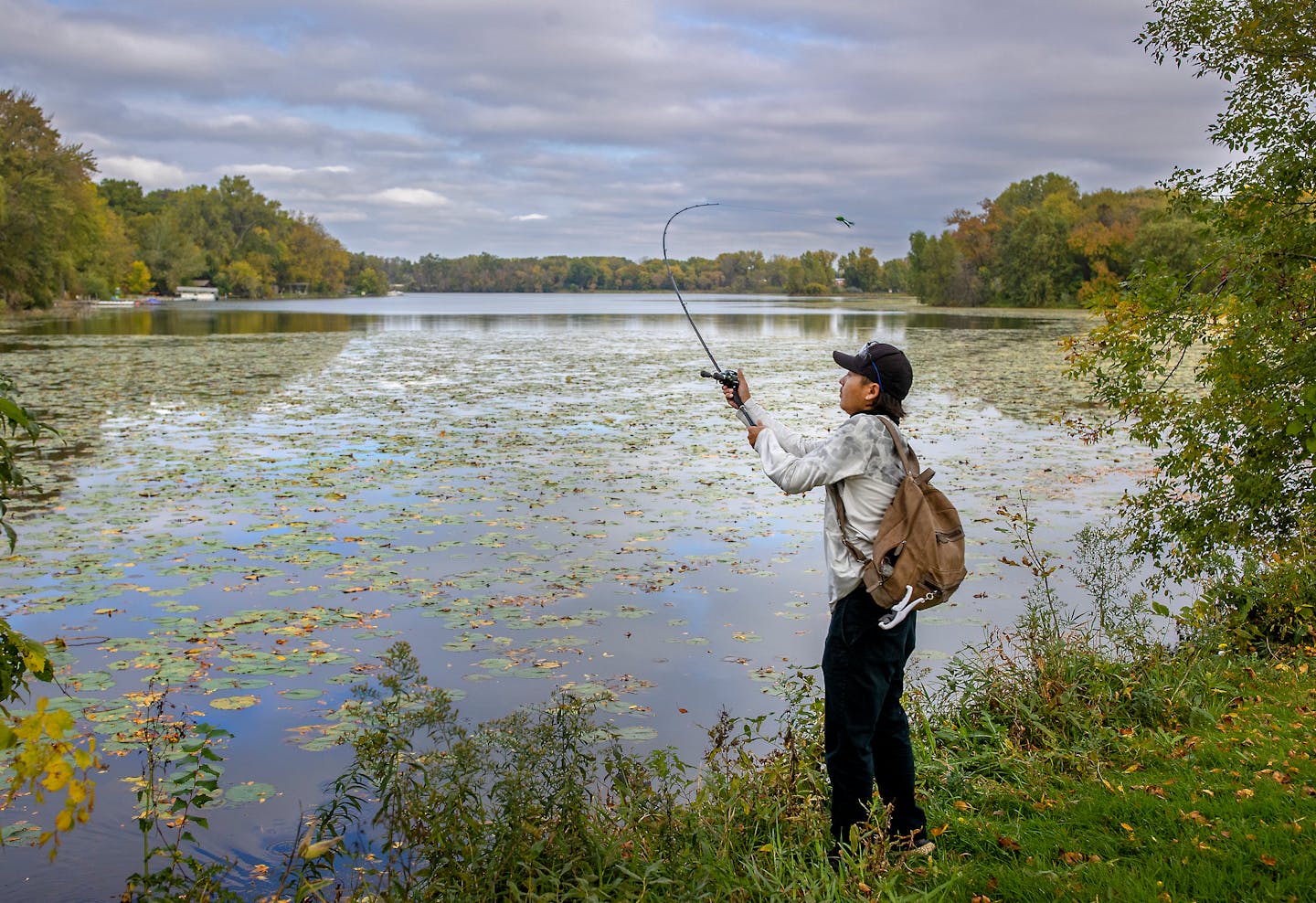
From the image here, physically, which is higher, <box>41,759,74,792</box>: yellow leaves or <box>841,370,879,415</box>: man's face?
<box>841,370,879,415</box>: man's face

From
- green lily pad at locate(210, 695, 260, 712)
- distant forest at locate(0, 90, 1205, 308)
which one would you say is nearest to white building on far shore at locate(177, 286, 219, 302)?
distant forest at locate(0, 90, 1205, 308)

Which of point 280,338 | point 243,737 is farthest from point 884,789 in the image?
point 280,338

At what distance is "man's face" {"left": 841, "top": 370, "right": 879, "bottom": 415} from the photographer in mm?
3838

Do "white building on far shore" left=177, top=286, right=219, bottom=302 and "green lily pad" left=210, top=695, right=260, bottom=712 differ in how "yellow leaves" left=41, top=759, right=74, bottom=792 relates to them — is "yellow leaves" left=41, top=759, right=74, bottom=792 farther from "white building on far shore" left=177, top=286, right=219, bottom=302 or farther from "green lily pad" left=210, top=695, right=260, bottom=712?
"white building on far shore" left=177, top=286, right=219, bottom=302

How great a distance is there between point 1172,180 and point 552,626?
597 cm

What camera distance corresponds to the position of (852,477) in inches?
150

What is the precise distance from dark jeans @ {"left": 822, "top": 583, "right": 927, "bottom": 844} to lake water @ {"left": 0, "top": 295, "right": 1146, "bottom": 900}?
1.76 m

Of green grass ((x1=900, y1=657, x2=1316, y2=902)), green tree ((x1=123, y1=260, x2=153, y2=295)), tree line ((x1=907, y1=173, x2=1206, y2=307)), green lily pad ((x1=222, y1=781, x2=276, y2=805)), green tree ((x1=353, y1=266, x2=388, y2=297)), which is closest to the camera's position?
green grass ((x1=900, y1=657, x2=1316, y2=902))

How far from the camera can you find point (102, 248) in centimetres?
7656

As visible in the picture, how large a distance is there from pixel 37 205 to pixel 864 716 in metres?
61.1

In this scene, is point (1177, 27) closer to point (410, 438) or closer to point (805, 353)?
point (410, 438)

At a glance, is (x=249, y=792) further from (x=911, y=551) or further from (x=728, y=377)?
(x=911, y=551)

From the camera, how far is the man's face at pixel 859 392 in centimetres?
384

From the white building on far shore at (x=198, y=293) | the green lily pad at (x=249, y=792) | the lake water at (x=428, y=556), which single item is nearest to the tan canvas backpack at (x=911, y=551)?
the lake water at (x=428, y=556)
